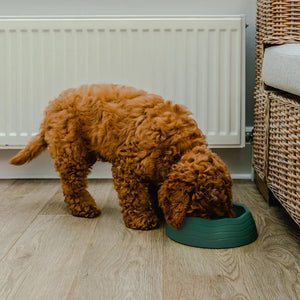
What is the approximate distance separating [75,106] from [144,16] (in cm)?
75

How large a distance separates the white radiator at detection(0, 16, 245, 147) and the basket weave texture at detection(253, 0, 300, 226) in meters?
0.17

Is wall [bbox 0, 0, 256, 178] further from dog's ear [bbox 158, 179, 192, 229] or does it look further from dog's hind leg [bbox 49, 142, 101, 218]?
dog's ear [bbox 158, 179, 192, 229]

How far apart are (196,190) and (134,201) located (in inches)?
12.1

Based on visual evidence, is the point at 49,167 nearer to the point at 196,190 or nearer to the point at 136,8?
the point at 136,8

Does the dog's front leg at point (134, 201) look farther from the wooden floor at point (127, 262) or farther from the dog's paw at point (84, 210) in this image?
the dog's paw at point (84, 210)

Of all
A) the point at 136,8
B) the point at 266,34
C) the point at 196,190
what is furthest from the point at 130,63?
the point at 196,190

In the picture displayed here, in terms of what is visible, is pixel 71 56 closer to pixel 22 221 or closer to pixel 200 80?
pixel 200 80

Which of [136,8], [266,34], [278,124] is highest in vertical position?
[136,8]

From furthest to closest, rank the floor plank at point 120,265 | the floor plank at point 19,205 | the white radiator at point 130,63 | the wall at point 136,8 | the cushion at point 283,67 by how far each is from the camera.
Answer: the wall at point 136,8, the white radiator at point 130,63, the floor plank at point 19,205, the cushion at point 283,67, the floor plank at point 120,265

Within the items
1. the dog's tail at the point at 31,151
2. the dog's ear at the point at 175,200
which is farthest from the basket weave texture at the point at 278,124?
the dog's tail at the point at 31,151

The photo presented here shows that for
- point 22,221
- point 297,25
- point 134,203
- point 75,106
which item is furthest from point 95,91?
point 297,25

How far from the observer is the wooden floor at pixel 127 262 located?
1.27m

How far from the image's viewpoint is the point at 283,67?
1.59m

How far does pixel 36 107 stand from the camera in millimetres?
2432
